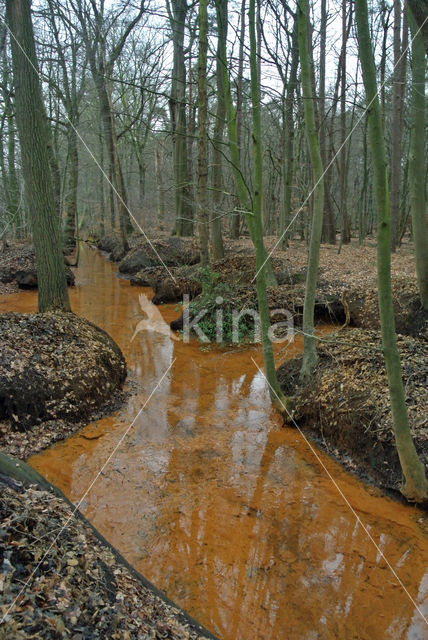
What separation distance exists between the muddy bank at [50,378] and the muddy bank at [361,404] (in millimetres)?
2493

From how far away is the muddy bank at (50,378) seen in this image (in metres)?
4.74

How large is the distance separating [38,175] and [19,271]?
6640 millimetres

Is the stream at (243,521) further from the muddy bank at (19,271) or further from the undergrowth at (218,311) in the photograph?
the muddy bank at (19,271)

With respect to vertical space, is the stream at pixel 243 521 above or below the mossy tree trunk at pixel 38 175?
below

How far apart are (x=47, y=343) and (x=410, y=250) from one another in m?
14.1

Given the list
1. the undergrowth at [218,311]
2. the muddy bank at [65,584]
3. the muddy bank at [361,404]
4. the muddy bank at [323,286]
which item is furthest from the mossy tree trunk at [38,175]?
the muddy bank at [65,584]

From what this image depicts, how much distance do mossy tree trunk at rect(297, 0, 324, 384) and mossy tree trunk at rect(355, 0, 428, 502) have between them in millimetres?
1102

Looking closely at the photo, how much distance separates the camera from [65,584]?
198 cm

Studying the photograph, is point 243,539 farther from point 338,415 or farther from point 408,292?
point 408,292

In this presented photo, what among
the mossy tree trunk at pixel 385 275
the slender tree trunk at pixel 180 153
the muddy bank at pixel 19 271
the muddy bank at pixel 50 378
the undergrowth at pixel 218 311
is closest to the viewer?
the mossy tree trunk at pixel 385 275

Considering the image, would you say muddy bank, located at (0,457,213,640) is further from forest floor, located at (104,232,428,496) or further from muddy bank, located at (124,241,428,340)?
muddy bank, located at (124,241,428,340)

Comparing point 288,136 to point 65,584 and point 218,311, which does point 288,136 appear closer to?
point 218,311

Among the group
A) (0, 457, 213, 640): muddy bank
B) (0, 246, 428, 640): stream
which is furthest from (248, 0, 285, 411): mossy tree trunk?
(0, 457, 213, 640): muddy bank

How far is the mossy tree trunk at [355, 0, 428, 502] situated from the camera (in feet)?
10.3
